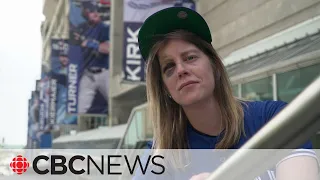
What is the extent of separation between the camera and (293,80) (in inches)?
231

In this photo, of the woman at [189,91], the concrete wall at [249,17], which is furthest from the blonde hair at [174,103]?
the concrete wall at [249,17]

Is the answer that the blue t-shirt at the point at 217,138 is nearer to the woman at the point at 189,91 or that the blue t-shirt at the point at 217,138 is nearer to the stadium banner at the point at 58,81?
the woman at the point at 189,91

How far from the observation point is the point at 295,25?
7.90 meters

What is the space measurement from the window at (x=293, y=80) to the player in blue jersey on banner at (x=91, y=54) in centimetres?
1669

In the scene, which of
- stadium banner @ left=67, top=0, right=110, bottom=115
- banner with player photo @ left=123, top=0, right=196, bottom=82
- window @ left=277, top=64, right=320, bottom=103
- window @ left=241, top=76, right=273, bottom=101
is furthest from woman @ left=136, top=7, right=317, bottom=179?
stadium banner @ left=67, top=0, right=110, bottom=115

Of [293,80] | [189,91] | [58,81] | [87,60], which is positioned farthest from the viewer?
[58,81]

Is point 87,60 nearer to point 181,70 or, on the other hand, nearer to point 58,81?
point 58,81

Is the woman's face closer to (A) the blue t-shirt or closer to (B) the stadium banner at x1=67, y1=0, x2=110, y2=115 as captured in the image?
(A) the blue t-shirt

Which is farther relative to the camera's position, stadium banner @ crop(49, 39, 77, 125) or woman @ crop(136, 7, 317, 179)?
stadium banner @ crop(49, 39, 77, 125)

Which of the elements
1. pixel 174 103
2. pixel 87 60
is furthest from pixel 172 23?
pixel 87 60

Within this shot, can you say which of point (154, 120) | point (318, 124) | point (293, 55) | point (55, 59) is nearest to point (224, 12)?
point (293, 55)

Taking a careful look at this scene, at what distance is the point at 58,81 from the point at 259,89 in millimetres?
24071

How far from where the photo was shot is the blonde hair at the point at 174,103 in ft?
4.49

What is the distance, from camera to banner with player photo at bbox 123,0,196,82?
1137 cm
